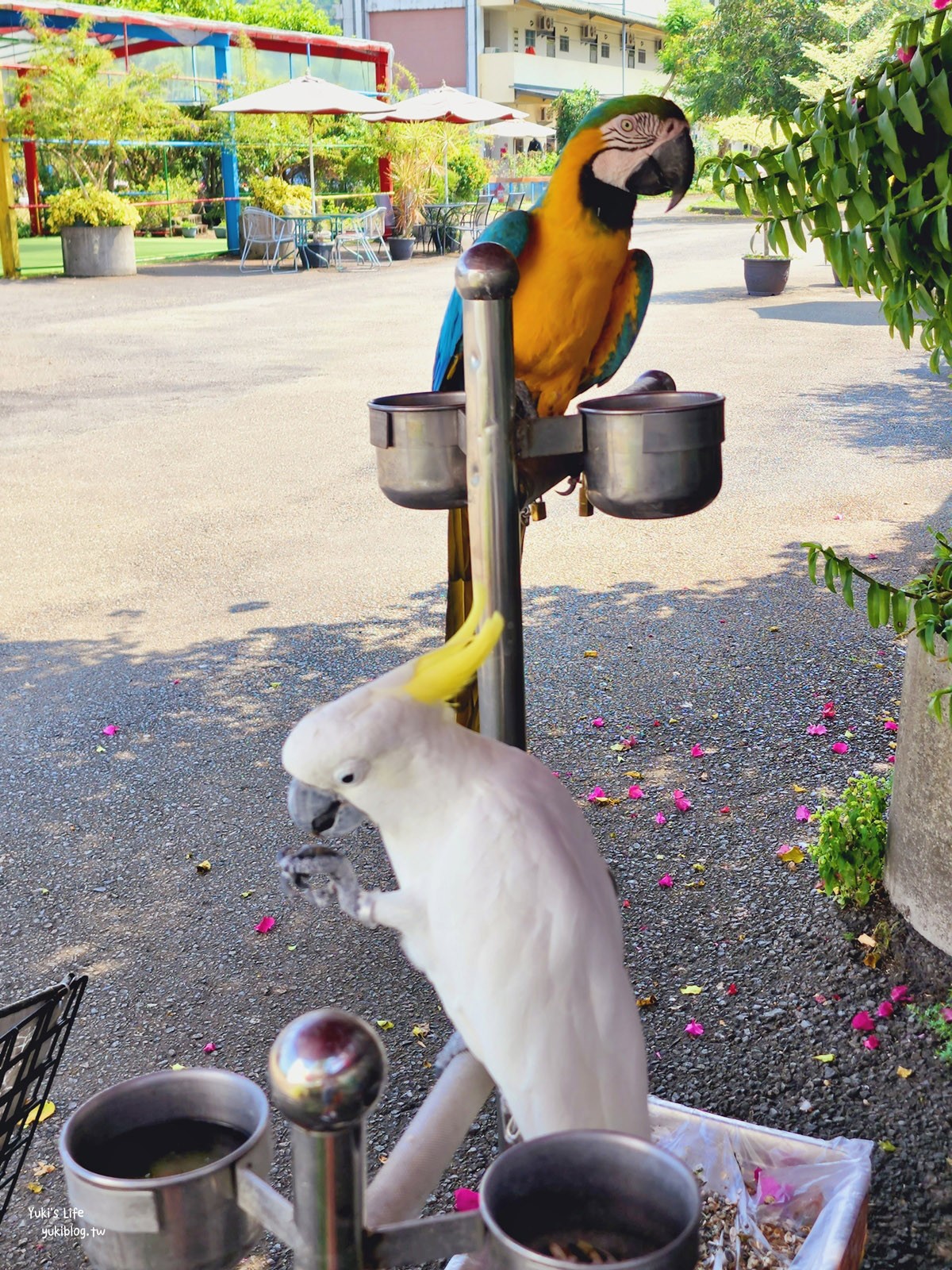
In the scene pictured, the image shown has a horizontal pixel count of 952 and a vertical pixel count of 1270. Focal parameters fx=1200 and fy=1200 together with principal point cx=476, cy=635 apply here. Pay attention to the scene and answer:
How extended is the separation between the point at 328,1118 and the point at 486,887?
0.29 metres

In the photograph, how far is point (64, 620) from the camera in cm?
489

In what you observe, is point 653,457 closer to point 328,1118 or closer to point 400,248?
point 328,1118

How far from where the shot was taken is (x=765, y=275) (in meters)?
13.5

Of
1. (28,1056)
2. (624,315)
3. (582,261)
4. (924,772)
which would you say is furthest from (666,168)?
(28,1056)

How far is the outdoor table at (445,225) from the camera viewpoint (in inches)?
747

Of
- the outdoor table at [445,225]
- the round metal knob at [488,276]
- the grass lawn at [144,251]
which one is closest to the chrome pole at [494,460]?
the round metal knob at [488,276]

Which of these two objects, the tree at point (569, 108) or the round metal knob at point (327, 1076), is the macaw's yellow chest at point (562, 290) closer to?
the round metal knob at point (327, 1076)

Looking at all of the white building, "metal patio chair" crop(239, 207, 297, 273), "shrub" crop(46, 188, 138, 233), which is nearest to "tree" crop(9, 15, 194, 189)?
"shrub" crop(46, 188, 138, 233)

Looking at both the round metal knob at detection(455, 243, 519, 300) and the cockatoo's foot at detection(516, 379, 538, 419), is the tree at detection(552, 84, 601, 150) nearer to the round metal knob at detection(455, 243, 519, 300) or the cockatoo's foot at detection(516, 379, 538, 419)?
the cockatoo's foot at detection(516, 379, 538, 419)

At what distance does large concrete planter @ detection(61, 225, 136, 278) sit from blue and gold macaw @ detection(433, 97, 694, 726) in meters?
14.3

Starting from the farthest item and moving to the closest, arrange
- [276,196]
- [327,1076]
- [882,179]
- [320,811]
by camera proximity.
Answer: [276,196], [882,179], [320,811], [327,1076]

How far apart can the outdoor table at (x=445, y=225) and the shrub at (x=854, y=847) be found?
680 inches

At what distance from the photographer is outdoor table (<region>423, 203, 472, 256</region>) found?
19.0m

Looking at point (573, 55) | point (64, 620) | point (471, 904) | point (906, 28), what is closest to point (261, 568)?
point (64, 620)
